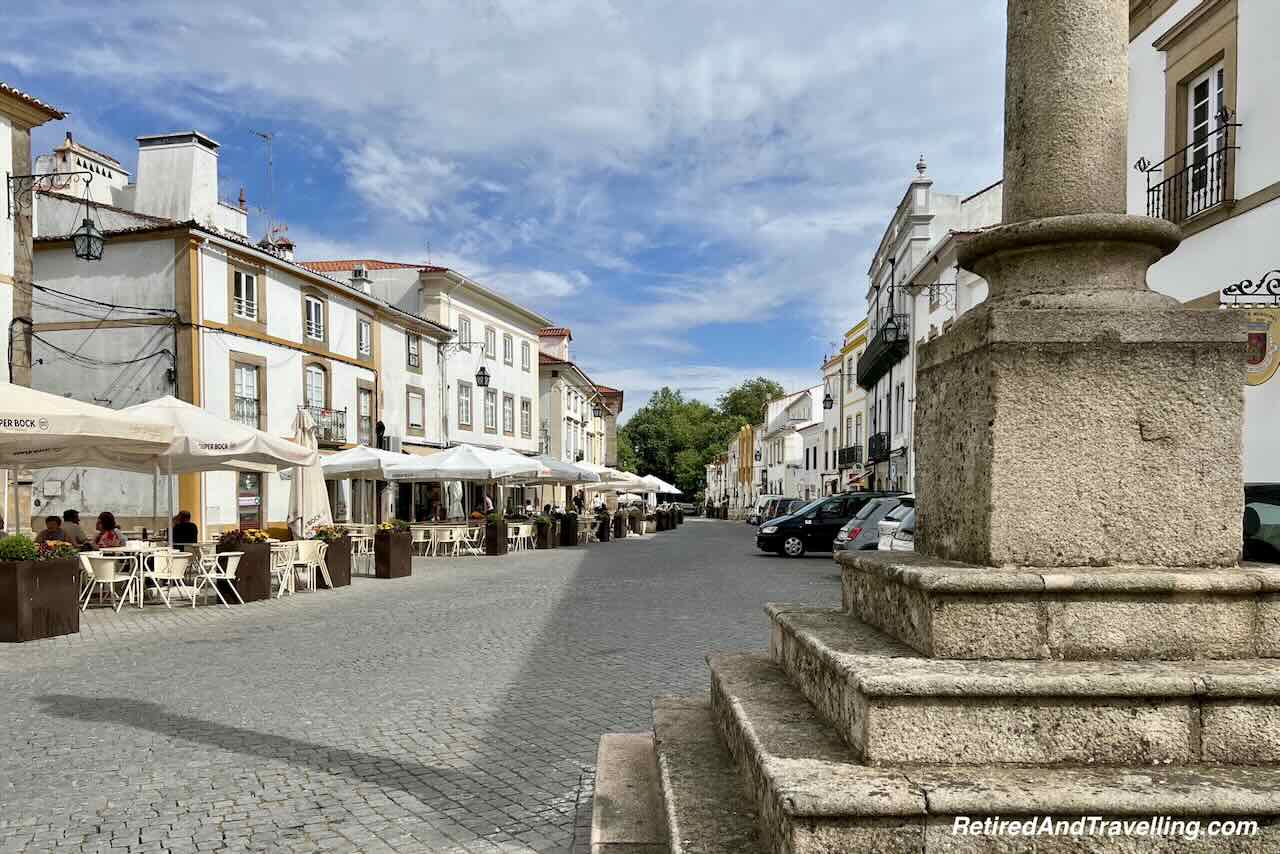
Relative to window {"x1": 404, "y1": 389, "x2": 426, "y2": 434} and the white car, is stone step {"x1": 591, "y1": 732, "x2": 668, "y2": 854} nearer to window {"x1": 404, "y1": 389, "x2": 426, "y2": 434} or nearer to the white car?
the white car

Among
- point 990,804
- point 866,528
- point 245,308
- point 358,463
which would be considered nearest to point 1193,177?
point 866,528

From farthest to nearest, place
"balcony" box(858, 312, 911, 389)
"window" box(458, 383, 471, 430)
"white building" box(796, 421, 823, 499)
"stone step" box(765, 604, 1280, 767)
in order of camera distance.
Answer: "white building" box(796, 421, 823, 499), "window" box(458, 383, 471, 430), "balcony" box(858, 312, 911, 389), "stone step" box(765, 604, 1280, 767)

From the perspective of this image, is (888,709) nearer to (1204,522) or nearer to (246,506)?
(1204,522)

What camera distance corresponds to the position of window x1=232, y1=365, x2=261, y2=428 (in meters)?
23.7

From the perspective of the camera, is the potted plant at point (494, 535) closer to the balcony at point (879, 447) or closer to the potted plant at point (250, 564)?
the potted plant at point (250, 564)

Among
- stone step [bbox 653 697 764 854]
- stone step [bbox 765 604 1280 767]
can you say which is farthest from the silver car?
stone step [bbox 765 604 1280 767]

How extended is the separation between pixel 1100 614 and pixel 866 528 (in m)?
14.4

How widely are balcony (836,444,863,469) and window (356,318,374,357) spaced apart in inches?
978

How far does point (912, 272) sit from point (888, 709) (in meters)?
32.2

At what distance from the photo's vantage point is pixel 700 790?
285 cm

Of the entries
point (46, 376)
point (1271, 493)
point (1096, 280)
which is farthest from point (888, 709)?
point (46, 376)

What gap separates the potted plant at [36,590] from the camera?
29.3ft

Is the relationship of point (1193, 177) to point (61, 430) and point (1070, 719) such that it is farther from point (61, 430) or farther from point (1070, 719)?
point (61, 430)

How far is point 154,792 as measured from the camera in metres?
4.37
